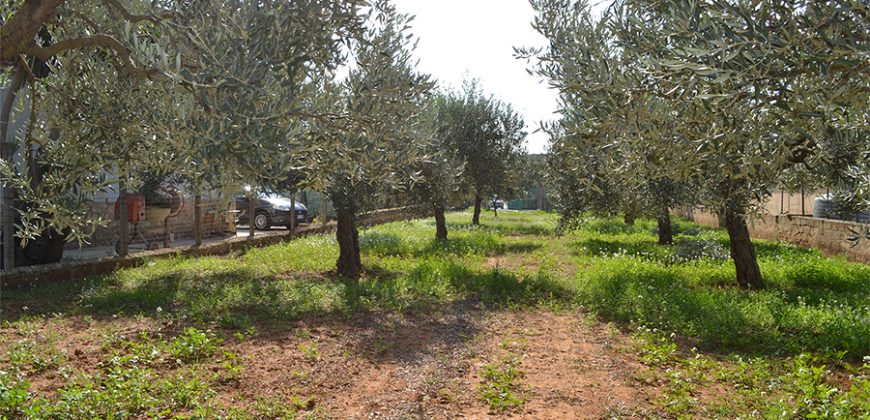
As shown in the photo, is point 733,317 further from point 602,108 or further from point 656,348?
point 602,108

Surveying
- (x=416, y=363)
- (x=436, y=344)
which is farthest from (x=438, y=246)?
(x=416, y=363)

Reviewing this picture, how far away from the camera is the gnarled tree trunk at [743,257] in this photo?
11.1 metres

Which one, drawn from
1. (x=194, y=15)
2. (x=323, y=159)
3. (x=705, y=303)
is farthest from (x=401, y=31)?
(x=705, y=303)

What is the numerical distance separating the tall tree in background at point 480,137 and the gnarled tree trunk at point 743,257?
32.3 ft

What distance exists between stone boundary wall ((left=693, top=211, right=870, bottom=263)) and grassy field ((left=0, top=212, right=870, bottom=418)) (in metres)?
2.85

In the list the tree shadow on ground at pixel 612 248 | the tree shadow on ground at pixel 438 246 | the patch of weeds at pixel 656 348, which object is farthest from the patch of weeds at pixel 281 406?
the tree shadow on ground at pixel 612 248

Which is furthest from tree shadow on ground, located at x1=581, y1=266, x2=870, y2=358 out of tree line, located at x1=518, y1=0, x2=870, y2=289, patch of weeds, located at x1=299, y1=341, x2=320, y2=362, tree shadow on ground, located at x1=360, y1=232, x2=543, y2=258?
tree shadow on ground, located at x1=360, y1=232, x2=543, y2=258

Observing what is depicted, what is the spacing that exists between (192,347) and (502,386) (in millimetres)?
3208

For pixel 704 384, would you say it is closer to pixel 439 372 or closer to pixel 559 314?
pixel 439 372

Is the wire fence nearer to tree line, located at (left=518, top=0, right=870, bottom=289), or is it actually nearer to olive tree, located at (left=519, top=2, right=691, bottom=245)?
olive tree, located at (left=519, top=2, right=691, bottom=245)

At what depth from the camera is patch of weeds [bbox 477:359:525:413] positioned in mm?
5461

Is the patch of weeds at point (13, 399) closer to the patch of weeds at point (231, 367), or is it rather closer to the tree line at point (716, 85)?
the patch of weeds at point (231, 367)

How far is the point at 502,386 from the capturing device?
5840mm

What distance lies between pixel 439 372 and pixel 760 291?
23.3 ft
